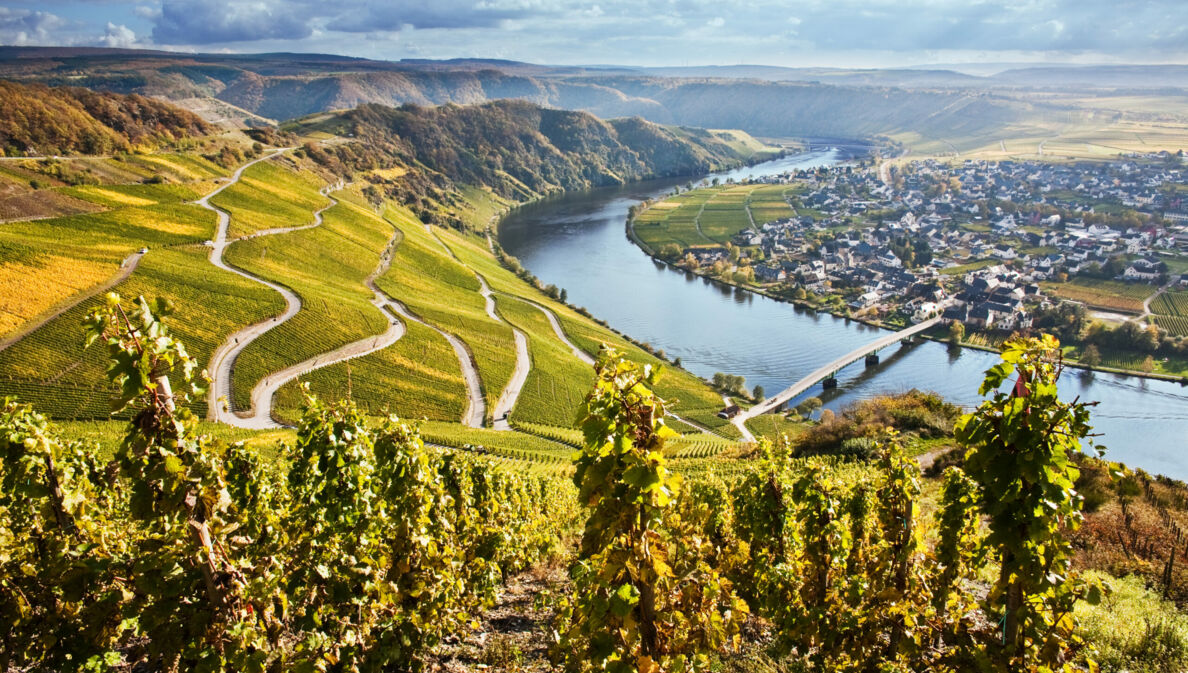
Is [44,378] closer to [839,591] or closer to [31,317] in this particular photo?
[31,317]

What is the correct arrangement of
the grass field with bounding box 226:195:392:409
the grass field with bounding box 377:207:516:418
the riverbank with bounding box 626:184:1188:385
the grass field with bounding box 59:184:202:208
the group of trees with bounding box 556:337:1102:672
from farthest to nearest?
the riverbank with bounding box 626:184:1188:385 < the grass field with bounding box 59:184:202:208 < the grass field with bounding box 377:207:516:418 < the grass field with bounding box 226:195:392:409 < the group of trees with bounding box 556:337:1102:672

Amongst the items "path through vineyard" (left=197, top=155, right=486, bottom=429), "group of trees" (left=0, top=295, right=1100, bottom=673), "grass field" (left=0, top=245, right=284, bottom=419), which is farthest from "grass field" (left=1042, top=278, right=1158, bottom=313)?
"grass field" (left=0, top=245, right=284, bottom=419)

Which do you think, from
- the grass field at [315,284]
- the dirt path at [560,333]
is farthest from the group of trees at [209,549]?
the dirt path at [560,333]

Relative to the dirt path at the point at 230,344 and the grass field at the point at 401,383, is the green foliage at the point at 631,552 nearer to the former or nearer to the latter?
the dirt path at the point at 230,344

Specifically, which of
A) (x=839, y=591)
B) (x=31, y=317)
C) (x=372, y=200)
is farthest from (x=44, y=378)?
(x=372, y=200)

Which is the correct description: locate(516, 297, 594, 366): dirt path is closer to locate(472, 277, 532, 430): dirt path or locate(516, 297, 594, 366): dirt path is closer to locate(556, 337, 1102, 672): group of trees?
locate(472, 277, 532, 430): dirt path

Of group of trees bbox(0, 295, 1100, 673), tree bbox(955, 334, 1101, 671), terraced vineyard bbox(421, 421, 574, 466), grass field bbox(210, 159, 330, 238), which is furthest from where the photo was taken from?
grass field bbox(210, 159, 330, 238)
